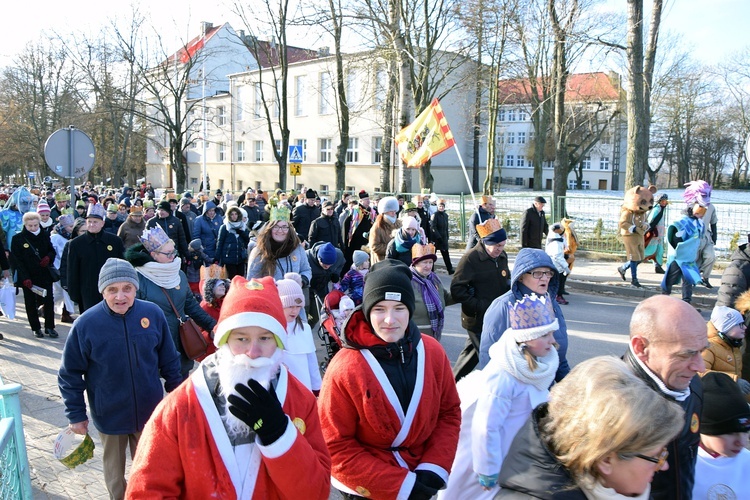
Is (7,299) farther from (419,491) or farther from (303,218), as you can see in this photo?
(419,491)

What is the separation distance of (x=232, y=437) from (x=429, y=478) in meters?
1.07

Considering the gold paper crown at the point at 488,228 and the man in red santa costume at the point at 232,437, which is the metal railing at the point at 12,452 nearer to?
the man in red santa costume at the point at 232,437

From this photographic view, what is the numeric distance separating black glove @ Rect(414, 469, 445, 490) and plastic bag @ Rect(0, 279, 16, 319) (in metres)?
8.65

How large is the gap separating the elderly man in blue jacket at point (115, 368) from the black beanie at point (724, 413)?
306 cm

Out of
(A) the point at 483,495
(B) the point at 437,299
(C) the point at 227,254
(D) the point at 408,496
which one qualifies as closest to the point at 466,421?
(A) the point at 483,495

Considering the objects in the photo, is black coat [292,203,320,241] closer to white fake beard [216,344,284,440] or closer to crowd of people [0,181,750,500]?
crowd of people [0,181,750,500]

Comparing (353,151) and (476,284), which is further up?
(353,151)

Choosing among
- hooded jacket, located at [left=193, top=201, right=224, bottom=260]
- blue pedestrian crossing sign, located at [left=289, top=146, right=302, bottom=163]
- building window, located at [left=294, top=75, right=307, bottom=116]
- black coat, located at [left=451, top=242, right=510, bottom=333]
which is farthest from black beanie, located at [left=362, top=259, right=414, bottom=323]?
building window, located at [left=294, top=75, right=307, bottom=116]

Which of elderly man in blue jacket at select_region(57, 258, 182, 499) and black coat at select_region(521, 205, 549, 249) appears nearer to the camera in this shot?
elderly man in blue jacket at select_region(57, 258, 182, 499)

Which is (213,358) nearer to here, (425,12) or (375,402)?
(375,402)

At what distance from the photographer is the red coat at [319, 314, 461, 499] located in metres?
2.85

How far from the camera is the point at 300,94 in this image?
48969 millimetres

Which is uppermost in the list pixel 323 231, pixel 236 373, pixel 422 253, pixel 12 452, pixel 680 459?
pixel 422 253

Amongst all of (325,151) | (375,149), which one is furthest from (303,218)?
(325,151)
